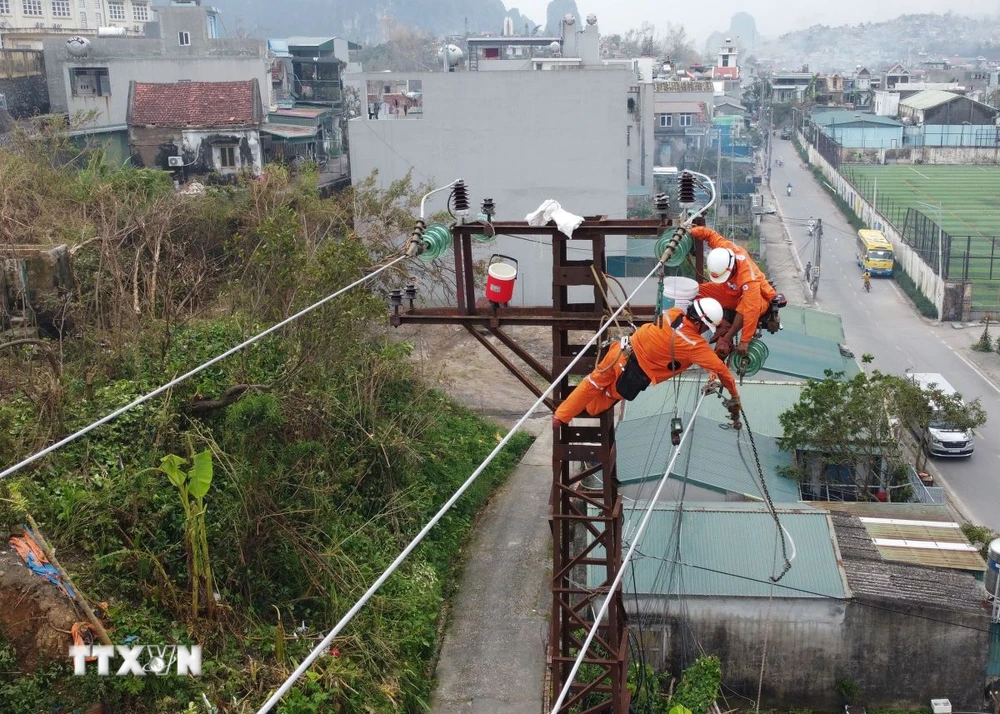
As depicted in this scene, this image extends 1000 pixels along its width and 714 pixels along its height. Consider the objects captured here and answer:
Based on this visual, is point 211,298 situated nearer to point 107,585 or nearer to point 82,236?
Answer: point 82,236

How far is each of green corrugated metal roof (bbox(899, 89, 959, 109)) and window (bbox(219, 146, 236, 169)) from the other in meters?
53.6

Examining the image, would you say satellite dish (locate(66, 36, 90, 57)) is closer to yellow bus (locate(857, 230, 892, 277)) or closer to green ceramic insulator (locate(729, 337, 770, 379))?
yellow bus (locate(857, 230, 892, 277))

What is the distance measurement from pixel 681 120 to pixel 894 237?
50.4ft

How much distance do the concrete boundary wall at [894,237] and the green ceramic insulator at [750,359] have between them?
2688 cm

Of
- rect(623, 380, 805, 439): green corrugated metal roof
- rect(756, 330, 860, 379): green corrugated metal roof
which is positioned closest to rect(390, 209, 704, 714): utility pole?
rect(623, 380, 805, 439): green corrugated metal roof

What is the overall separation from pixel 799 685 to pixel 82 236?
12.6m

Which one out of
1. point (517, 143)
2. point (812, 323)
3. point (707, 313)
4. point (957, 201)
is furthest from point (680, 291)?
point (957, 201)

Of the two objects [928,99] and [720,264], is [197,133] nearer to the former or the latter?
[720,264]

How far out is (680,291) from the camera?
859 centimetres

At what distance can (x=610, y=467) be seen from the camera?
9.69 metres

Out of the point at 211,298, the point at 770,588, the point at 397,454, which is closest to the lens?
the point at 770,588

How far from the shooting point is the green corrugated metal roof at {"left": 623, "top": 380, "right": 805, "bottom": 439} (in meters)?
19.0

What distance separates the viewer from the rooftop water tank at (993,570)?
13627 mm

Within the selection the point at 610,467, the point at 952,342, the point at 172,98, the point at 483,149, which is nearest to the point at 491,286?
the point at 610,467
